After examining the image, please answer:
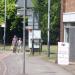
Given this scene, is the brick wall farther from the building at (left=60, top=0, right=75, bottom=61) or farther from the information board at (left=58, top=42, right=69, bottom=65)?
the information board at (left=58, top=42, right=69, bottom=65)

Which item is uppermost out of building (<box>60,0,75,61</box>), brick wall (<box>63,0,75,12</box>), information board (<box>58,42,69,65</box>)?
brick wall (<box>63,0,75,12</box>)

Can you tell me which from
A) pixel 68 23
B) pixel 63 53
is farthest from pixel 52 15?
pixel 63 53

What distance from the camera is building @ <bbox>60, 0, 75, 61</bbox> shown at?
3402 cm

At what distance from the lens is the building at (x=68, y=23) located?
34.0m

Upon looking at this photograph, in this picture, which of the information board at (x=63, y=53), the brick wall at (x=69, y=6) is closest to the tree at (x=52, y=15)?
the brick wall at (x=69, y=6)

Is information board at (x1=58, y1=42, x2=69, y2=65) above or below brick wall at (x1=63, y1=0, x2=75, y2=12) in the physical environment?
below

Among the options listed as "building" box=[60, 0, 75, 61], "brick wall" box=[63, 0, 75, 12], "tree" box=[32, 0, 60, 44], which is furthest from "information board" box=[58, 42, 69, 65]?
"tree" box=[32, 0, 60, 44]

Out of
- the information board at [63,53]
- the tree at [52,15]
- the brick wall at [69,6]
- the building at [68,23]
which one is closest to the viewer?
the information board at [63,53]

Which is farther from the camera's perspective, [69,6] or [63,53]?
[69,6]

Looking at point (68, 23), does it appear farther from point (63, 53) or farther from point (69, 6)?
point (63, 53)

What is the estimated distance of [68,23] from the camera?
35375 millimetres

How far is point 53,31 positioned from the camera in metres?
75.8

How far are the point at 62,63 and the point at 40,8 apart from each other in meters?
45.0

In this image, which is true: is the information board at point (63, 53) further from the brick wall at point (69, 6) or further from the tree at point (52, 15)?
the tree at point (52, 15)
